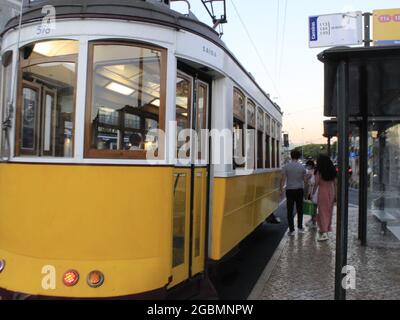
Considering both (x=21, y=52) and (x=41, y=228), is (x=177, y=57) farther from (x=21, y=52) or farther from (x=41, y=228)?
(x=41, y=228)

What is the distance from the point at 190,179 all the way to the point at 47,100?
61.1 inches

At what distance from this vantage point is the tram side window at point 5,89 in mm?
4357

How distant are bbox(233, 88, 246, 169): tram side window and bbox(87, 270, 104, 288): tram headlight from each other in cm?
243

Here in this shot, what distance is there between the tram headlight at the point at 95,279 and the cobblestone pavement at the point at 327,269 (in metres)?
2.32

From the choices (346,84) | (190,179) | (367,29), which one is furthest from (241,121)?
(367,29)

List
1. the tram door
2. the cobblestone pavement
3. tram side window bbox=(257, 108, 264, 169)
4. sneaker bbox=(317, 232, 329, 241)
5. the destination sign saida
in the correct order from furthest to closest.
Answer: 1. the destination sign saida
2. sneaker bbox=(317, 232, 329, 241)
3. tram side window bbox=(257, 108, 264, 169)
4. the cobblestone pavement
5. the tram door

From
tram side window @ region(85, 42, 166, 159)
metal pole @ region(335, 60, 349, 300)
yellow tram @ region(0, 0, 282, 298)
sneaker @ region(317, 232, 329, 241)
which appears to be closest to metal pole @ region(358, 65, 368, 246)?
sneaker @ region(317, 232, 329, 241)

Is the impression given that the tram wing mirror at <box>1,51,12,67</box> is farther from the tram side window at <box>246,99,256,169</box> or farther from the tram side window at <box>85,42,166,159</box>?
the tram side window at <box>246,99,256,169</box>

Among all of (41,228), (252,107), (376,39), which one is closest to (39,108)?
(41,228)

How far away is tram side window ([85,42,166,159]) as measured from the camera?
3967 mm

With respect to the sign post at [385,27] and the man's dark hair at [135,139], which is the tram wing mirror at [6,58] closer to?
the man's dark hair at [135,139]

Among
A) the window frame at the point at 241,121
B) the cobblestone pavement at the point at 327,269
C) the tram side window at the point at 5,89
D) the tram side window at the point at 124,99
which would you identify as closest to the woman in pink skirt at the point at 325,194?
the cobblestone pavement at the point at 327,269

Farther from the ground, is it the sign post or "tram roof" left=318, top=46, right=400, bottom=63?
the sign post

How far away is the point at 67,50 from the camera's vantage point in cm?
401
